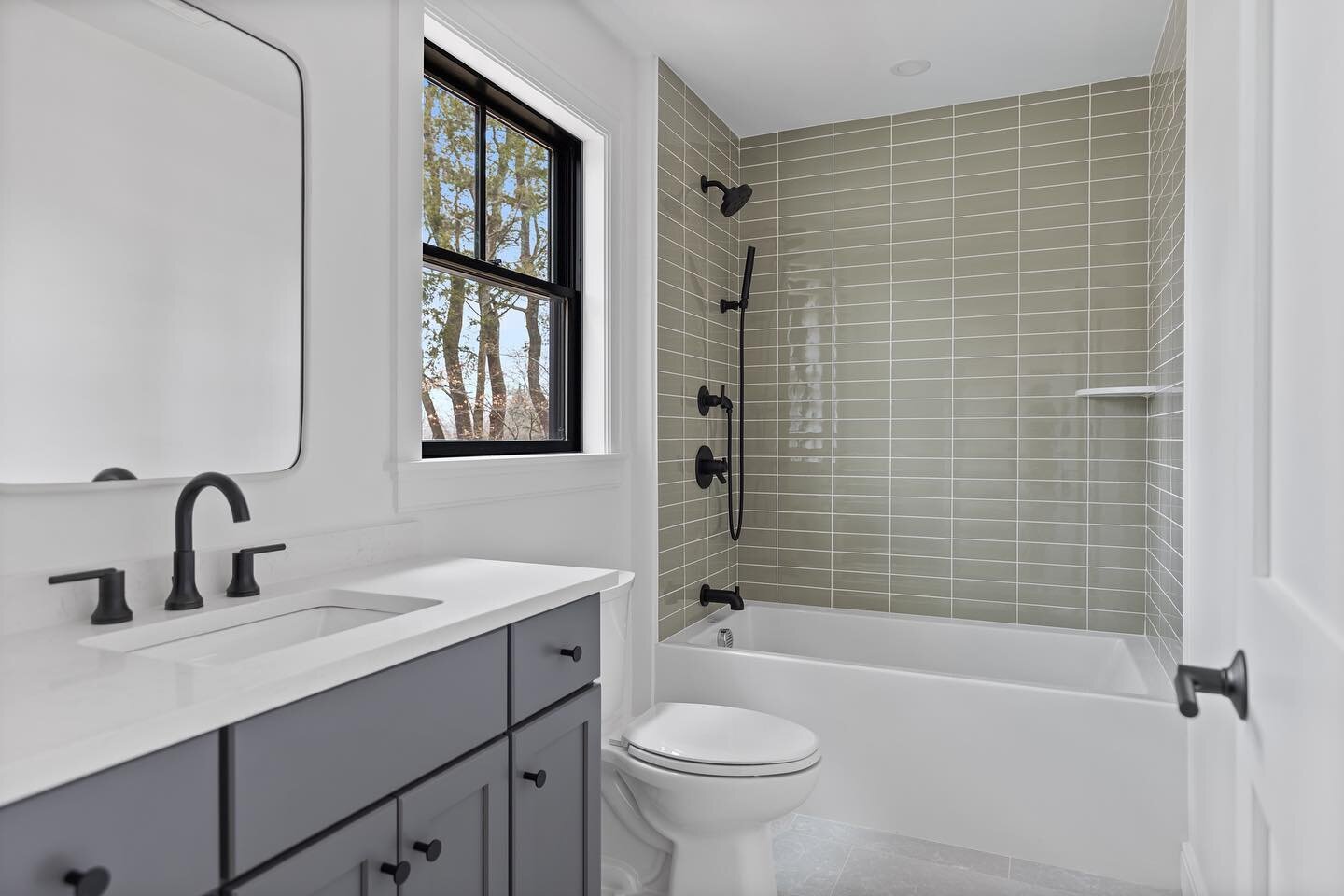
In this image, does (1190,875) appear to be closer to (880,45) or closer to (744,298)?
(744,298)

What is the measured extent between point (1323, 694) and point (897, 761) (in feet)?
6.77

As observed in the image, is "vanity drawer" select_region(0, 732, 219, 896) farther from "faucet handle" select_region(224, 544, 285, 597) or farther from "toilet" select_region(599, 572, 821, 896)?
"toilet" select_region(599, 572, 821, 896)

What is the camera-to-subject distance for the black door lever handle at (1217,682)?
754mm

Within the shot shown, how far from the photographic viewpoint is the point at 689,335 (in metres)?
2.90

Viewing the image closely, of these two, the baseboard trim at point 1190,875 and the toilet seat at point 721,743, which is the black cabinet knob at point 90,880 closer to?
the toilet seat at point 721,743

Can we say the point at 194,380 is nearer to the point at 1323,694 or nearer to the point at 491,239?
the point at 491,239

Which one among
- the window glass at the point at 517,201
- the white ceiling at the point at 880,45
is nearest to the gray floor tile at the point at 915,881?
the window glass at the point at 517,201

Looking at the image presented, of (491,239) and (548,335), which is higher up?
(491,239)

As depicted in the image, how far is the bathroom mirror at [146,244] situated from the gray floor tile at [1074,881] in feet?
7.16

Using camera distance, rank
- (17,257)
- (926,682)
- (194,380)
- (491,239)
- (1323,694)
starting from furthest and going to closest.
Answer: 1. (926,682)
2. (491,239)
3. (194,380)
4. (17,257)
5. (1323,694)

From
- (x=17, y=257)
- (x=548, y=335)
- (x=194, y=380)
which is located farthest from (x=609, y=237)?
(x=17, y=257)

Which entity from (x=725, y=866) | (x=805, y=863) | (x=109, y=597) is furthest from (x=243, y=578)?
(x=805, y=863)

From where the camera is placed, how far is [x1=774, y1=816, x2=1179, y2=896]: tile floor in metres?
2.09

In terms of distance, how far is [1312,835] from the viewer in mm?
539
